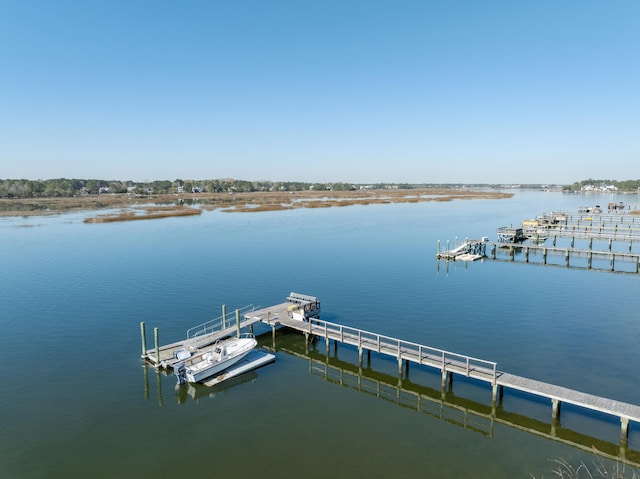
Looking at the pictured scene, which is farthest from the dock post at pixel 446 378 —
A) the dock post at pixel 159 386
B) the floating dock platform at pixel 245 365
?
the dock post at pixel 159 386

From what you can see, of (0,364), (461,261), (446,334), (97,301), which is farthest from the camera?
(461,261)

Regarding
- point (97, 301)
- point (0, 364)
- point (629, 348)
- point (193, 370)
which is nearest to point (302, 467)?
point (193, 370)

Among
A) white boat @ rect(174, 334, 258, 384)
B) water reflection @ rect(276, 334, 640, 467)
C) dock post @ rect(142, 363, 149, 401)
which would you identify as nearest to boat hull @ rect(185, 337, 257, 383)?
white boat @ rect(174, 334, 258, 384)

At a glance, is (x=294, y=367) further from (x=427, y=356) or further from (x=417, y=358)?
(x=427, y=356)

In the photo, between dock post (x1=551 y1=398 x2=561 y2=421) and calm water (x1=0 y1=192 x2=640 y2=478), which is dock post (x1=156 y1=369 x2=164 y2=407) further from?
dock post (x1=551 y1=398 x2=561 y2=421)

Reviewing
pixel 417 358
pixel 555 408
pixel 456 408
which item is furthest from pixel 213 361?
pixel 555 408

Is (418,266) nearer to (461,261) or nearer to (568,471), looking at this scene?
(461,261)

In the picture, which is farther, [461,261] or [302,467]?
[461,261]
